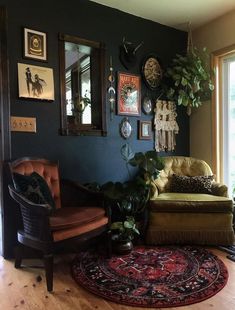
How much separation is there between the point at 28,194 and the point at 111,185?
31.0 inches

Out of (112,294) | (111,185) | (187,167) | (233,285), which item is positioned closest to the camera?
(112,294)

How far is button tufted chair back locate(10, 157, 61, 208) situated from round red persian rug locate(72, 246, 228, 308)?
2.08 feet

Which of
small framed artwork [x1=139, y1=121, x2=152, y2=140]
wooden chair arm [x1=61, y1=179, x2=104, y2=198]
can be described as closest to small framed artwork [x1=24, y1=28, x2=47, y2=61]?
wooden chair arm [x1=61, y1=179, x2=104, y2=198]

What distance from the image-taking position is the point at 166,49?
3.57 metres

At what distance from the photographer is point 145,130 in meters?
3.37

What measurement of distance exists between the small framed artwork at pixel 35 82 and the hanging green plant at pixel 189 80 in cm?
147

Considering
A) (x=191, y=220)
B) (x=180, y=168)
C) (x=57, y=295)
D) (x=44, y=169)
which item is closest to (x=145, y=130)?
(x=180, y=168)

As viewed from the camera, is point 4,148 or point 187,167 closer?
point 4,148

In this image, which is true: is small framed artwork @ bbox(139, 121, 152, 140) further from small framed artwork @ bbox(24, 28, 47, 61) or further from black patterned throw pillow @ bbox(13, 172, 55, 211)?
black patterned throw pillow @ bbox(13, 172, 55, 211)

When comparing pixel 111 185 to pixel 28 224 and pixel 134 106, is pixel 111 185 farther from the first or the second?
pixel 134 106

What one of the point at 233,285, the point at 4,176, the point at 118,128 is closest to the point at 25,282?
the point at 4,176

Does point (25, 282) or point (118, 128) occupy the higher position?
point (118, 128)

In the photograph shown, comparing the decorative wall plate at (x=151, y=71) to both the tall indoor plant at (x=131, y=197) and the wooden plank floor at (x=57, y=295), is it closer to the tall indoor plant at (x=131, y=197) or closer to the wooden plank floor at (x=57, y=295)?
the tall indoor plant at (x=131, y=197)

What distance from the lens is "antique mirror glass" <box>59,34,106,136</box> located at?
2803mm
